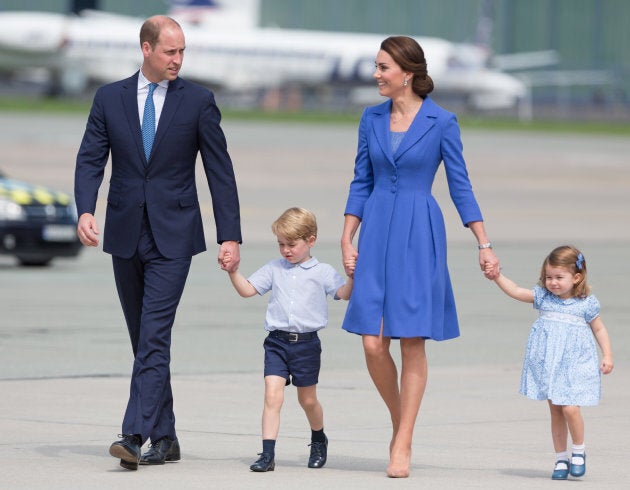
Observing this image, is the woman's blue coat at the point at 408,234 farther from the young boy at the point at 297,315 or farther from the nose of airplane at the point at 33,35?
the nose of airplane at the point at 33,35

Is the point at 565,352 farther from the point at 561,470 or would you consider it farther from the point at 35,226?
the point at 35,226

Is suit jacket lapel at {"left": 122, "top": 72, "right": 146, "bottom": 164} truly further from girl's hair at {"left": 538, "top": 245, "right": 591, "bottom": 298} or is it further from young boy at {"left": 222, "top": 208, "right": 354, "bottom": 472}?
girl's hair at {"left": 538, "top": 245, "right": 591, "bottom": 298}

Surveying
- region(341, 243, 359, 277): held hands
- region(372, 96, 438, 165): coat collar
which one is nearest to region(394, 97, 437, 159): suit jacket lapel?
region(372, 96, 438, 165): coat collar

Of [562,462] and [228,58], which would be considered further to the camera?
[228,58]

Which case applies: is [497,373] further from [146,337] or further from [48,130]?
[48,130]

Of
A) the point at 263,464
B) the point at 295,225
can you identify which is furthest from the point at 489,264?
the point at 263,464

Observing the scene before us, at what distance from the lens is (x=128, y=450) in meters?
6.55

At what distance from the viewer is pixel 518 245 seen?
885 inches

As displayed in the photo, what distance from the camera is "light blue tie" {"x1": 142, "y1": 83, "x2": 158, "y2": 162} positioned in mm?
6914

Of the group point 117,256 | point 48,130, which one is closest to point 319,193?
point 48,130

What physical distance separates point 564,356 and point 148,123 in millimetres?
2087

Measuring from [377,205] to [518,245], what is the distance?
16024 mm

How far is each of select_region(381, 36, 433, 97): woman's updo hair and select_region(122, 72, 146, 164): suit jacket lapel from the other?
3.71 ft

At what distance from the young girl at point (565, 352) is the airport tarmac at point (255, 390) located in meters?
0.23
